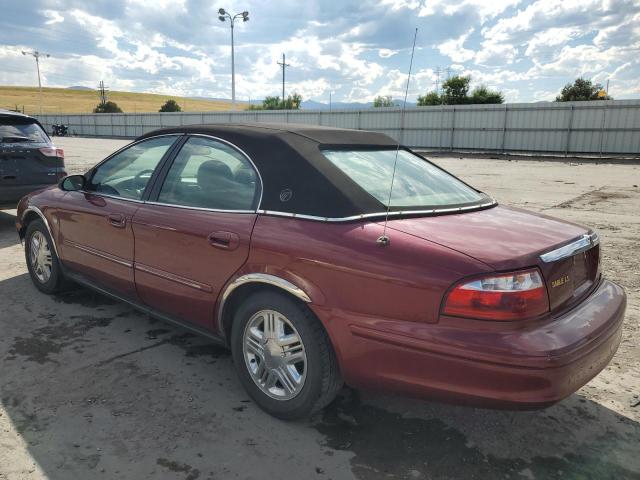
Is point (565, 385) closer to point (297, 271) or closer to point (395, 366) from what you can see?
point (395, 366)

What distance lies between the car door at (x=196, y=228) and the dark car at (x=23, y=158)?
448cm

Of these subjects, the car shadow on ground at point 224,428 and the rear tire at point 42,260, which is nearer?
the car shadow on ground at point 224,428

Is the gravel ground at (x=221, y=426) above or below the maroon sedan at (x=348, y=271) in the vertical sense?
below

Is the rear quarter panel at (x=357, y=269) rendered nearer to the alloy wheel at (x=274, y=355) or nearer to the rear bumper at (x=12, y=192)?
the alloy wheel at (x=274, y=355)

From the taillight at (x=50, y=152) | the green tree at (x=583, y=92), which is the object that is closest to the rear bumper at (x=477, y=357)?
the taillight at (x=50, y=152)

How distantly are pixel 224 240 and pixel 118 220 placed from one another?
44.4 inches

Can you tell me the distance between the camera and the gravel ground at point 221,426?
2365mm

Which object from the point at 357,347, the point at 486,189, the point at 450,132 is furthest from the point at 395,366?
the point at 450,132

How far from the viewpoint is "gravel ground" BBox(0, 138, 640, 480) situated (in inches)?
93.1

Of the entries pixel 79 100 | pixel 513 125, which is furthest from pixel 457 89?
pixel 79 100

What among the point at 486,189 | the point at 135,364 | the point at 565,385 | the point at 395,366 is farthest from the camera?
the point at 486,189

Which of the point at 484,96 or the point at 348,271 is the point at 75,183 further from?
the point at 484,96

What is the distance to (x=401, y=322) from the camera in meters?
2.24

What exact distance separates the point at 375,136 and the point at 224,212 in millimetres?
1207
